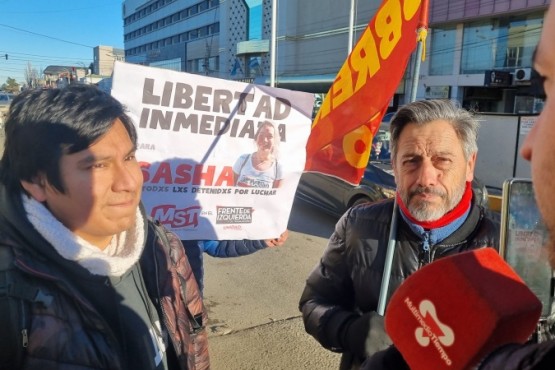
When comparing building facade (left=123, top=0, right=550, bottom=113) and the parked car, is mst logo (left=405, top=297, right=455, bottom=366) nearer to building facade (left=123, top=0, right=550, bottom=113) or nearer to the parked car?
building facade (left=123, top=0, right=550, bottom=113)

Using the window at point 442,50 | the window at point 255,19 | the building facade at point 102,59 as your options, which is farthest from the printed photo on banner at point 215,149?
the building facade at point 102,59

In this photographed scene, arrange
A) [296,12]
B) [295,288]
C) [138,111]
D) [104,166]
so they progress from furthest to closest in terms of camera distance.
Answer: [296,12] → [295,288] → [138,111] → [104,166]

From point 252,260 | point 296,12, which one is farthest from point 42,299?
point 296,12

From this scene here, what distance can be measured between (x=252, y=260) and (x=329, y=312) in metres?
3.85

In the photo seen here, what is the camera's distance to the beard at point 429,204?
5.79 ft

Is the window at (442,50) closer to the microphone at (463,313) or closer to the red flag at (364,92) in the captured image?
the red flag at (364,92)

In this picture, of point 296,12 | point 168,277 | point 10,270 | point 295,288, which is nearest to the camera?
point 10,270

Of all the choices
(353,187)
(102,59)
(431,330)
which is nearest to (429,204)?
(431,330)

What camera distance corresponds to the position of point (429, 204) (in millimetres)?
1777

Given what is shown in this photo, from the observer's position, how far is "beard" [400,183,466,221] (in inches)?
69.5

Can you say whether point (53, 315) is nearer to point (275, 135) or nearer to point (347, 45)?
point (275, 135)

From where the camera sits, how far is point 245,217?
2.65m

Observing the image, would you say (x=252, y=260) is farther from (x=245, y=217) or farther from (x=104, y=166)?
(x=104, y=166)

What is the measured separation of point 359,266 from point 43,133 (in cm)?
130
